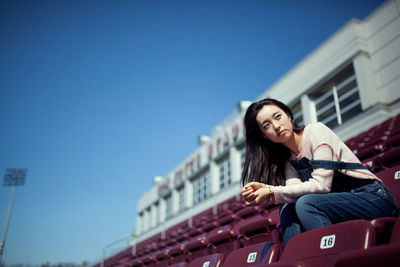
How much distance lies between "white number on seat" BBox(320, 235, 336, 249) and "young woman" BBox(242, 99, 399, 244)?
0.53 feet

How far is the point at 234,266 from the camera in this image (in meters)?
1.62

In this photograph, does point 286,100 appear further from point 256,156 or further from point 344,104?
point 256,156

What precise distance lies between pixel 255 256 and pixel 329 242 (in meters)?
0.46

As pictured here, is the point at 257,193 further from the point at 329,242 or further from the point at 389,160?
the point at 389,160

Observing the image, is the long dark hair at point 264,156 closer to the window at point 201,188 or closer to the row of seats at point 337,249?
the row of seats at point 337,249

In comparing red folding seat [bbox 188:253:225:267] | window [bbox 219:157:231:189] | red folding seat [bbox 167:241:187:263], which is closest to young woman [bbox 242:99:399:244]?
red folding seat [bbox 188:253:225:267]

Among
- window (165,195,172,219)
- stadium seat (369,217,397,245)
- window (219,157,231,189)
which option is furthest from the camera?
window (165,195,172,219)

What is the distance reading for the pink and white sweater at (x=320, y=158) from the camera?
1454 millimetres

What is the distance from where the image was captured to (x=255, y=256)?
5.07 feet

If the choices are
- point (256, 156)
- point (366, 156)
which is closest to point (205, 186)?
point (366, 156)

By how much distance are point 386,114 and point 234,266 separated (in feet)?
25.3

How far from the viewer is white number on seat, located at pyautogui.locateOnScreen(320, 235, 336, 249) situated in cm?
118

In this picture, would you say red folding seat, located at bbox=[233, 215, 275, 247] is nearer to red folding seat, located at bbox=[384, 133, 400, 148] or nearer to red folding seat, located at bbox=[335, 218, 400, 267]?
red folding seat, located at bbox=[335, 218, 400, 267]

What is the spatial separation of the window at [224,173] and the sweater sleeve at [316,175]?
12.2m
